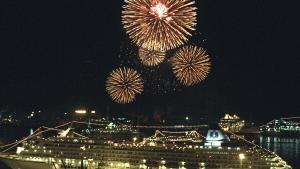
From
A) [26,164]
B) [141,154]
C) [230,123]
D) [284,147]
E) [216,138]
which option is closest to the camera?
[216,138]

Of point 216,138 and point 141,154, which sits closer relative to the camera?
point 216,138

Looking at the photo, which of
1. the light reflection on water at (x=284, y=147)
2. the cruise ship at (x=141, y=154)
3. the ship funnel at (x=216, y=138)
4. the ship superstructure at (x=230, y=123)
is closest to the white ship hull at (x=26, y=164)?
the cruise ship at (x=141, y=154)

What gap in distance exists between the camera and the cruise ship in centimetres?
Result: 2605

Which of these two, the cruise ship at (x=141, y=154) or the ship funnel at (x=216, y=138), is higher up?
the ship funnel at (x=216, y=138)

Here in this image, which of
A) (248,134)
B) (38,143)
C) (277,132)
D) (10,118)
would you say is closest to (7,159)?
(38,143)

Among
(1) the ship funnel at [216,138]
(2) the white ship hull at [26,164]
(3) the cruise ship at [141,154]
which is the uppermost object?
(1) the ship funnel at [216,138]

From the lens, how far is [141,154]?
28078 mm

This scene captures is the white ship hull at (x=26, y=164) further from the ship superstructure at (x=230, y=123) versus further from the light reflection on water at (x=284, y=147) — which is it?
the ship superstructure at (x=230, y=123)

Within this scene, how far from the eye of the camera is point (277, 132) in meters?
119

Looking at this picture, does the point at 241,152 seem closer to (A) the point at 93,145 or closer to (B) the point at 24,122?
(A) the point at 93,145

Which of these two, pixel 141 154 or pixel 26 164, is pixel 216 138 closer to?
pixel 141 154

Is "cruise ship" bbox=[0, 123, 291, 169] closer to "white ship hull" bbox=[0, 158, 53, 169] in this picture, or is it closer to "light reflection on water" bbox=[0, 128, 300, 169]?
"white ship hull" bbox=[0, 158, 53, 169]

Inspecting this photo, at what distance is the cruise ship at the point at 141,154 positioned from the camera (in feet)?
85.5

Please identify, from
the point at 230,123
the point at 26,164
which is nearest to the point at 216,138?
the point at 26,164
